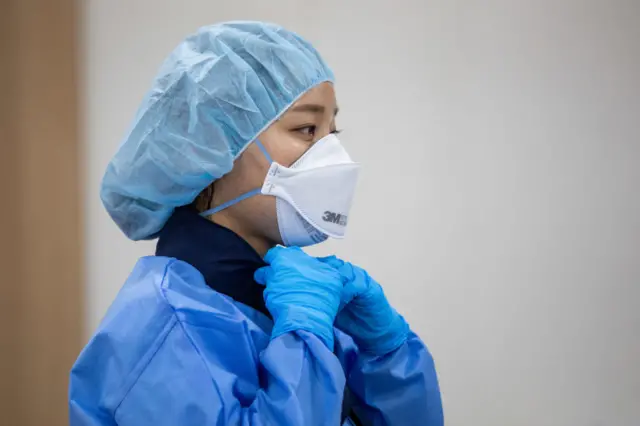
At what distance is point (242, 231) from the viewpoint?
31.9 inches

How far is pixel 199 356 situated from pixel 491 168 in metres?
1.15

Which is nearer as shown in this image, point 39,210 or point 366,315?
point 366,315

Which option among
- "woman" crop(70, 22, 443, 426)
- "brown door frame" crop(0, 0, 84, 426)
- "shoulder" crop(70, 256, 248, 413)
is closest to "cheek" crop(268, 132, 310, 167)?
"woman" crop(70, 22, 443, 426)

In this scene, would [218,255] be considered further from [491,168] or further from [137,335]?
[491,168]

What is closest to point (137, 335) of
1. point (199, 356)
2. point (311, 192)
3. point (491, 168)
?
point (199, 356)

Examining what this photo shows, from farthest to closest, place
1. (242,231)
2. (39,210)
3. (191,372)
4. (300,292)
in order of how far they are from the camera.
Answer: (39,210)
(242,231)
(300,292)
(191,372)

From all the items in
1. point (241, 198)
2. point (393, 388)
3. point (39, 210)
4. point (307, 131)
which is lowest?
point (393, 388)

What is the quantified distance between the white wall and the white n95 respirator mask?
68cm

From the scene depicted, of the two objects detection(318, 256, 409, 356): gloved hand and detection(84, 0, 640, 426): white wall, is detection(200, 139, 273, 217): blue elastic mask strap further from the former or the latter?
detection(84, 0, 640, 426): white wall

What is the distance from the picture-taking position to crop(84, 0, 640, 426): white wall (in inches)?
54.9

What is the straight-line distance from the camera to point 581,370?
141cm

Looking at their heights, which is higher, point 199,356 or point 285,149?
point 285,149

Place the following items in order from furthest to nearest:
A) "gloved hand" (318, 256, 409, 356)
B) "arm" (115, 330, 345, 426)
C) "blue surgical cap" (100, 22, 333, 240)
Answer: "gloved hand" (318, 256, 409, 356)
"blue surgical cap" (100, 22, 333, 240)
"arm" (115, 330, 345, 426)

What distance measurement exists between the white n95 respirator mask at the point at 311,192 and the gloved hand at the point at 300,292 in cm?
4
